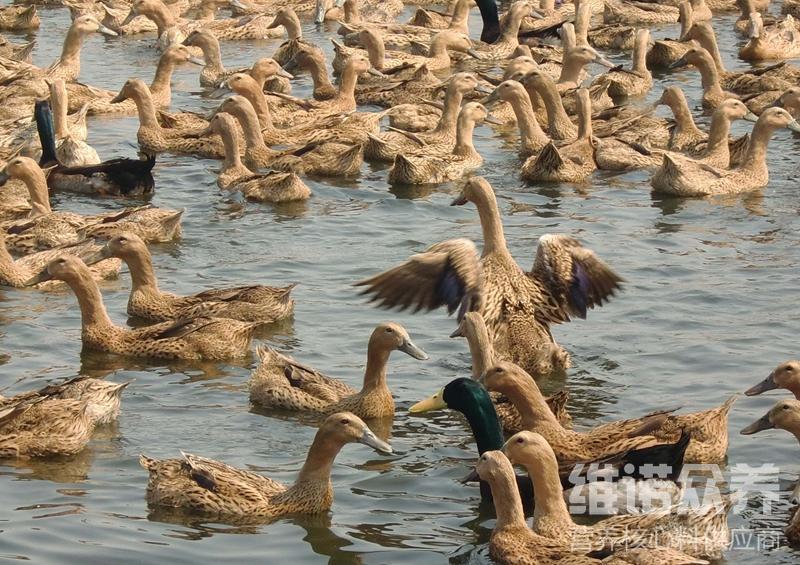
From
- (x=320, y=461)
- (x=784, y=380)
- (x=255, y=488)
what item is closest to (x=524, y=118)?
(x=784, y=380)

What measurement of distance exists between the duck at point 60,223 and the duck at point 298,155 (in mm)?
2572

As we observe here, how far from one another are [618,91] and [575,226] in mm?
6036

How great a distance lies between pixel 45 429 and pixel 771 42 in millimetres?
16253

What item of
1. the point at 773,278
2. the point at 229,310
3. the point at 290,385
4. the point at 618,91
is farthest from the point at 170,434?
the point at 618,91

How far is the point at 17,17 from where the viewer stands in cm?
2712

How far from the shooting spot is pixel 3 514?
10.8 metres

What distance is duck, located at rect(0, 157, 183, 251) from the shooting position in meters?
16.3

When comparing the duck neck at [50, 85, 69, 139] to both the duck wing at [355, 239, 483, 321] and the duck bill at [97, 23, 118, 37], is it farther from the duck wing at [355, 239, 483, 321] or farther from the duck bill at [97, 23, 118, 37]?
the duck wing at [355, 239, 483, 321]

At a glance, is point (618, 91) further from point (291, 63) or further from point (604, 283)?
point (604, 283)

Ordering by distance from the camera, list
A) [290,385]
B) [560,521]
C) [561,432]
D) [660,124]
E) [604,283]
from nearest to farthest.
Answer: [560,521] → [561,432] → [290,385] → [604,283] → [660,124]

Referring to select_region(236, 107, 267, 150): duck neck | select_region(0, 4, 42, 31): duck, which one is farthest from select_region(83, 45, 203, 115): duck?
select_region(0, 4, 42, 31): duck

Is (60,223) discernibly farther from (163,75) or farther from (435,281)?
(163,75)

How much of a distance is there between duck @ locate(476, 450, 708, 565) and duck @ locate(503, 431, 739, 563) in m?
0.09

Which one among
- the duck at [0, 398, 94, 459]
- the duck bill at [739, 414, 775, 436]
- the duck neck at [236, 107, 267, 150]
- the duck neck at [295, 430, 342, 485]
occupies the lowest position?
the duck at [0, 398, 94, 459]
